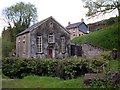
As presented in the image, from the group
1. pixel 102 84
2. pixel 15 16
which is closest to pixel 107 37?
pixel 15 16

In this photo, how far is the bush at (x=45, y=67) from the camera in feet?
26.1

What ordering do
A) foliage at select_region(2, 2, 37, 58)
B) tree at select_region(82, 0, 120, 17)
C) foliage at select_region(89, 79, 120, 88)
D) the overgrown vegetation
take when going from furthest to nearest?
tree at select_region(82, 0, 120, 17)
foliage at select_region(2, 2, 37, 58)
the overgrown vegetation
foliage at select_region(89, 79, 120, 88)

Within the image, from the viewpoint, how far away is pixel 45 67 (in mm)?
8352

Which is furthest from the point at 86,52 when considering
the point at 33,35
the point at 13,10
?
the point at 13,10

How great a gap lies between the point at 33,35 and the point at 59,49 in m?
1.91

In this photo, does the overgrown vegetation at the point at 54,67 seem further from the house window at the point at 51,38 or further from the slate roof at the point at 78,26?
the slate roof at the point at 78,26

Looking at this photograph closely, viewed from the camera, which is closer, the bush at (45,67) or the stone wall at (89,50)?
the bush at (45,67)

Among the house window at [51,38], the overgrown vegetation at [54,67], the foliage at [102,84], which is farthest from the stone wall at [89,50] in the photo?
the foliage at [102,84]

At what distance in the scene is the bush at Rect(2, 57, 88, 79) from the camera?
7941 millimetres

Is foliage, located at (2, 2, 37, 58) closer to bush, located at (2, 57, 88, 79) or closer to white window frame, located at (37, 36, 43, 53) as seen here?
bush, located at (2, 57, 88, 79)

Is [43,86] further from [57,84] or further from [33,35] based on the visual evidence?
[33,35]

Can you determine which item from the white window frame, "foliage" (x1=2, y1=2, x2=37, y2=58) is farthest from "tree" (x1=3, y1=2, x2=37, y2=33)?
the white window frame

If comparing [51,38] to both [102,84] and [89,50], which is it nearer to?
[89,50]

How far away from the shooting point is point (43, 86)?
20.5 feet
